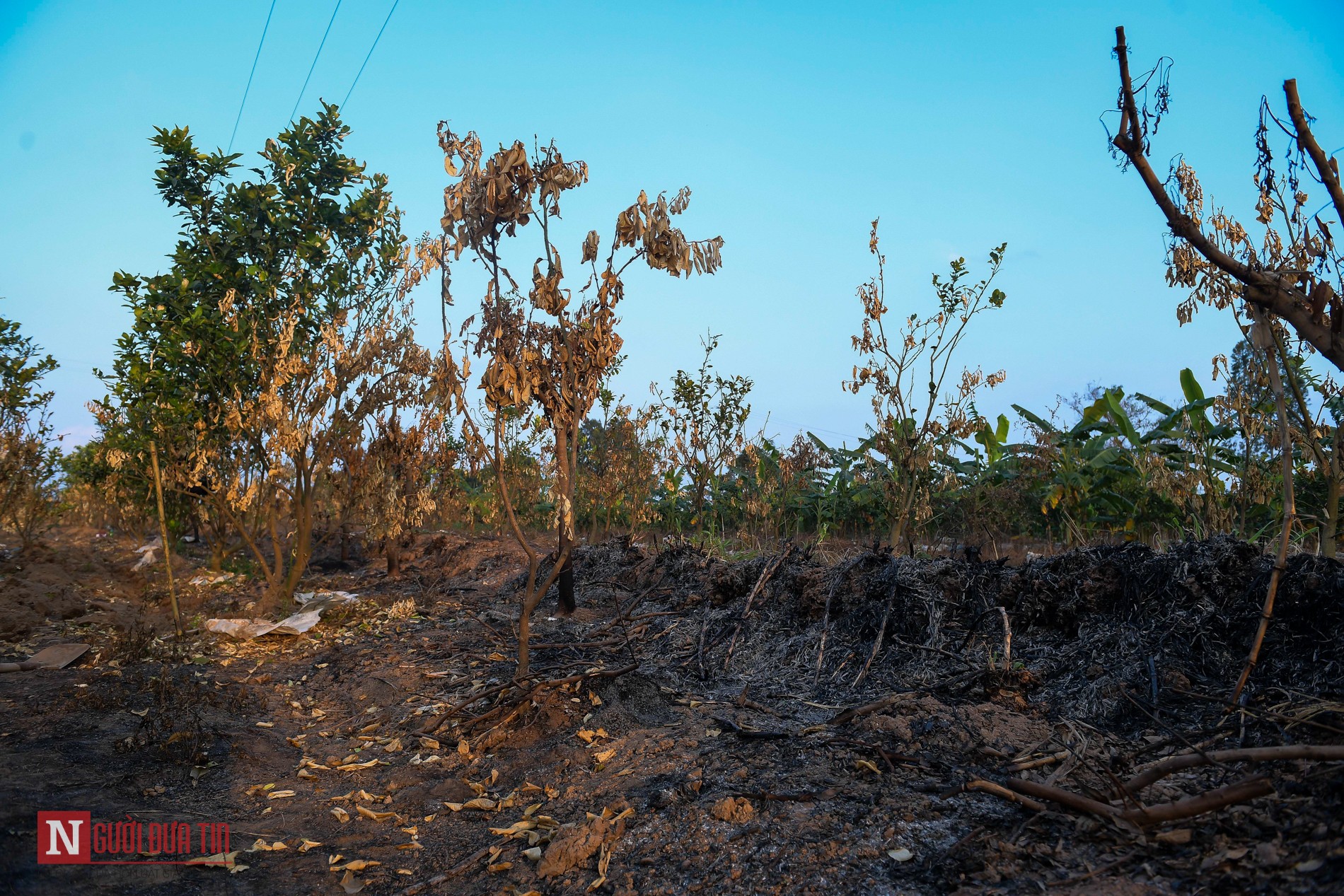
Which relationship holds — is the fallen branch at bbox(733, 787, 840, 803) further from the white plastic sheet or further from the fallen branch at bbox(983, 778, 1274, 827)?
the white plastic sheet

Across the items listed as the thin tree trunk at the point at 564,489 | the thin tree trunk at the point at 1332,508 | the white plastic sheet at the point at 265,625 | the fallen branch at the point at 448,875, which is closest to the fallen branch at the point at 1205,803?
the fallen branch at the point at 448,875

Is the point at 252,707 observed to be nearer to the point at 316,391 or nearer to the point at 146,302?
the point at 316,391

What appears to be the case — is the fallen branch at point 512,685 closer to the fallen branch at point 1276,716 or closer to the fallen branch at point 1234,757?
the fallen branch at point 1234,757

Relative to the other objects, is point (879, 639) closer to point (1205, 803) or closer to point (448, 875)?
point (1205, 803)

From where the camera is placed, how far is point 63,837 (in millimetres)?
3068

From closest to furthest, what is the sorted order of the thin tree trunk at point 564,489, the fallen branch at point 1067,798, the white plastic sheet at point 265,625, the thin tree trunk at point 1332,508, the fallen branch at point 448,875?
the fallen branch at point 1067,798, the fallen branch at point 448,875, the thin tree trunk at point 564,489, the thin tree trunk at point 1332,508, the white plastic sheet at point 265,625

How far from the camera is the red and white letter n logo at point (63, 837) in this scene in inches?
115

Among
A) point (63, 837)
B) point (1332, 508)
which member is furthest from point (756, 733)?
point (1332, 508)

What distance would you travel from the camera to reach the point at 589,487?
11.3 metres

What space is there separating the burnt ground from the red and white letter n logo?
0.24 feet

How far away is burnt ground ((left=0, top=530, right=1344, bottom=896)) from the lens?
2432 millimetres

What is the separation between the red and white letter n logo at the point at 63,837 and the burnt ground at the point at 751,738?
0.07m

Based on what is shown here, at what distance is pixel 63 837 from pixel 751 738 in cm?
298

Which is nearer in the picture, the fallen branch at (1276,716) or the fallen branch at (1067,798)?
the fallen branch at (1067,798)
